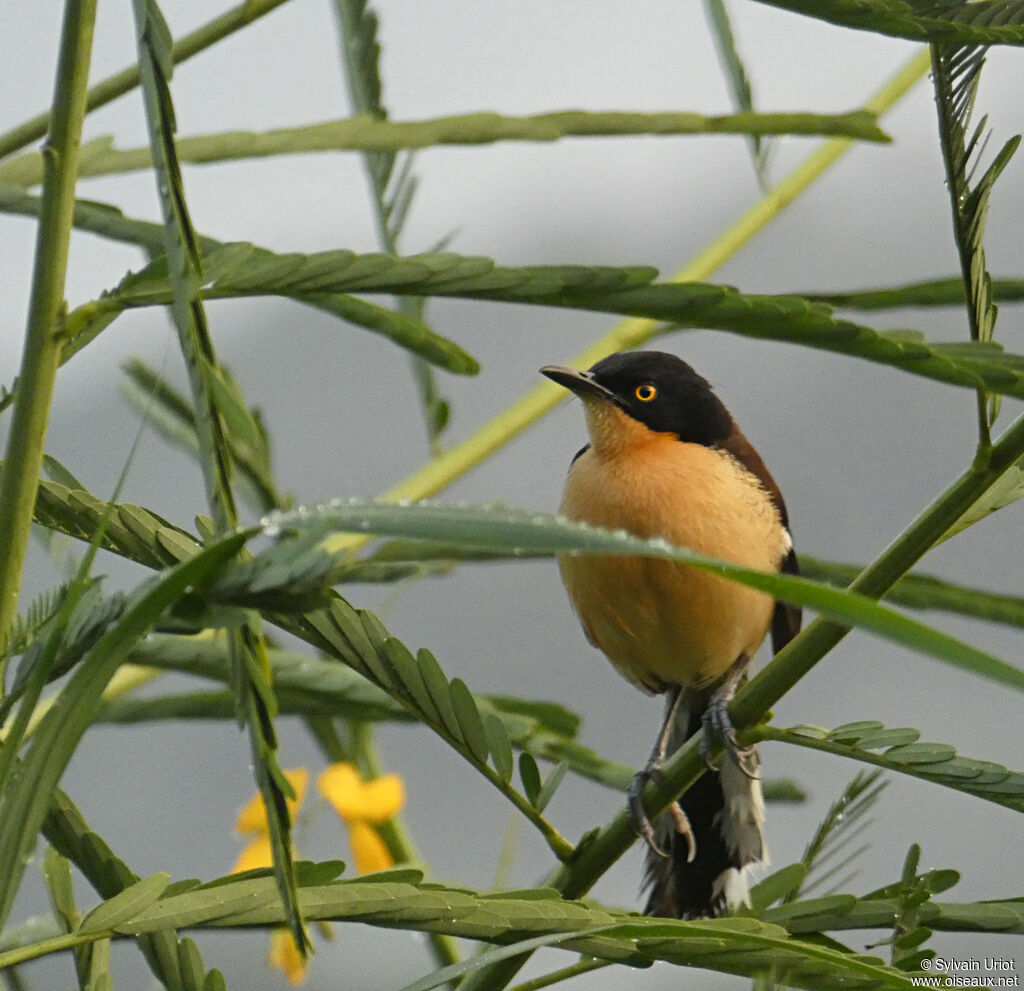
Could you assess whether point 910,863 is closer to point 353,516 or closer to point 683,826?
point 353,516

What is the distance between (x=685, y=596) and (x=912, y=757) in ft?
2.64

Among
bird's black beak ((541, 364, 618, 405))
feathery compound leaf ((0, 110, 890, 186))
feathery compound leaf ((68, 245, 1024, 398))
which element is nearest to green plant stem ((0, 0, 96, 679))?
feathery compound leaf ((68, 245, 1024, 398))

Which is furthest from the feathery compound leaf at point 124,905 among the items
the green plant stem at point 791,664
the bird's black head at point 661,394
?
the bird's black head at point 661,394

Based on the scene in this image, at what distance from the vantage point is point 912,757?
69 centimetres

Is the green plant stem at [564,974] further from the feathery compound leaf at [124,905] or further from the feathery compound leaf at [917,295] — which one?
the feathery compound leaf at [917,295]

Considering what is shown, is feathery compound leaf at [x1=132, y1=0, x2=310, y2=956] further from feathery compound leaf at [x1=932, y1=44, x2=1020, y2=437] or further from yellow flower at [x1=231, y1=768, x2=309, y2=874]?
yellow flower at [x1=231, y1=768, x2=309, y2=874]

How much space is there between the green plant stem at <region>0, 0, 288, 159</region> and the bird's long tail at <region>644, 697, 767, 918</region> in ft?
3.09

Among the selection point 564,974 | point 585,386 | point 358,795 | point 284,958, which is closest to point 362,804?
point 358,795

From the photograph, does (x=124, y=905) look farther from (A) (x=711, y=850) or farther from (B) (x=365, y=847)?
(A) (x=711, y=850)

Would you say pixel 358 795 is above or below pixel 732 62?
below

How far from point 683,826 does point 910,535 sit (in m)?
0.76

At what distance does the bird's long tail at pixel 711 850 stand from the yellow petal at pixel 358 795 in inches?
15.5

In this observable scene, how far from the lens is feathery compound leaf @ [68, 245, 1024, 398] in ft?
1.77

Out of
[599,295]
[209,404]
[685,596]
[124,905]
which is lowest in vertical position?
[124,905]
